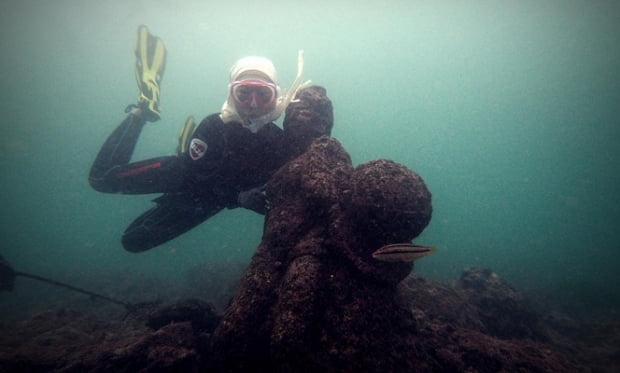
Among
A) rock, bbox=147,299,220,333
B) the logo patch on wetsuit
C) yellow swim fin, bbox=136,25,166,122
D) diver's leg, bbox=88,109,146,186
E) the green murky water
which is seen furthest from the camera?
the green murky water

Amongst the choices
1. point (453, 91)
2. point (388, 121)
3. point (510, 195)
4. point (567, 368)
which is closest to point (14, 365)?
point (567, 368)

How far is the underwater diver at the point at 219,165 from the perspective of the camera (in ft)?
16.8

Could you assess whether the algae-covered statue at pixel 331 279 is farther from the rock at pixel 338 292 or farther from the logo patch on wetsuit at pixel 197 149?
the logo patch on wetsuit at pixel 197 149

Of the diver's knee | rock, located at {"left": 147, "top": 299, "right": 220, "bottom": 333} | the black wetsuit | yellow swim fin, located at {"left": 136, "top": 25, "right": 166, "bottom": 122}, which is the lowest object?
rock, located at {"left": 147, "top": 299, "right": 220, "bottom": 333}

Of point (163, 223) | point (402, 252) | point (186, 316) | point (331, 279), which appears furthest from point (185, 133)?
point (402, 252)

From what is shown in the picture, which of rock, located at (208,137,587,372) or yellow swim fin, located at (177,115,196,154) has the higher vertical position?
yellow swim fin, located at (177,115,196,154)

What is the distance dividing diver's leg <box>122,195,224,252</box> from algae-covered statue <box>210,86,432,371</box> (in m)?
4.17

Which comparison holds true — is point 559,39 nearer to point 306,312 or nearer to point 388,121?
point 306,312

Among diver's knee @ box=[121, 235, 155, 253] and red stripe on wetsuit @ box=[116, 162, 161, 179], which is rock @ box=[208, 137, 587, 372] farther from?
diver's knee @ box=[121, 235, 155, 253]

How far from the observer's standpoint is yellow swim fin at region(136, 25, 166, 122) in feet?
30.0

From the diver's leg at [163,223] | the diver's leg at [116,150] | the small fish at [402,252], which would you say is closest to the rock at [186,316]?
the diver's leg at [163,223]

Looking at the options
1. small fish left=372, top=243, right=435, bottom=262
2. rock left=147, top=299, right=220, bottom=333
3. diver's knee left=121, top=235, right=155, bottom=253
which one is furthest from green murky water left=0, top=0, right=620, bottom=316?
small fish left=372, top=243, right=435, bottom=262

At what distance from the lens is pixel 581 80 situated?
86.7 metres

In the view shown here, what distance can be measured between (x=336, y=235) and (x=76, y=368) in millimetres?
4381
